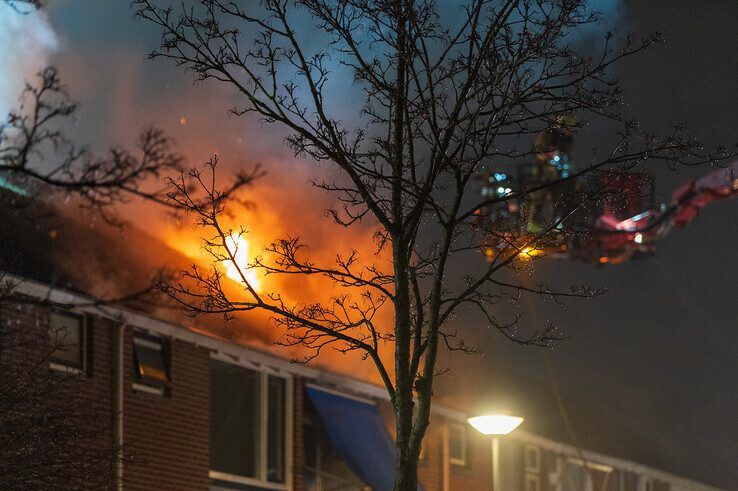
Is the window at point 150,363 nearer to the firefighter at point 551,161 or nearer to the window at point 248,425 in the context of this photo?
the window at point 248,425

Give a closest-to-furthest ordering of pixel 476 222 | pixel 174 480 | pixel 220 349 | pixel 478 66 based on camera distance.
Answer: pixel 478 66 → pixel 476 222 → pixel 174 480 → pixel 220 349

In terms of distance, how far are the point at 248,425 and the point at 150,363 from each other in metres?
2.85

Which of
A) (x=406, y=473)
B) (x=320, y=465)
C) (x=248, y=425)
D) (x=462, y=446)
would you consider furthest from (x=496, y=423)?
(x=462, y=446)

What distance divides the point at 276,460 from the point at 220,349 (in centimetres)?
248

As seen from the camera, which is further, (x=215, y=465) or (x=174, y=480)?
(x=215, y=465)

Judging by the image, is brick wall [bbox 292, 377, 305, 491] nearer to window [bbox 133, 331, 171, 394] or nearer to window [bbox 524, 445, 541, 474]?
window [bbox 133, 331, 171, 394]

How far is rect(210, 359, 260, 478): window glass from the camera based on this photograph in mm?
18547

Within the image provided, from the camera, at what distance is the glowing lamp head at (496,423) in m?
15.9

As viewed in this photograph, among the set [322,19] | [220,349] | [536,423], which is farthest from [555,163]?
[536,423]

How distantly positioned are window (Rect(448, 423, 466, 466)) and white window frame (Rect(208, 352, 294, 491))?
20.1 ft

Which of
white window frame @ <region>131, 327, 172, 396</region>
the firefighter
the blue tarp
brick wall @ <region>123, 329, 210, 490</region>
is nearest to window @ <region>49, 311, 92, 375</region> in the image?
brick wall @ <region>123, 329, 210, 490</region>

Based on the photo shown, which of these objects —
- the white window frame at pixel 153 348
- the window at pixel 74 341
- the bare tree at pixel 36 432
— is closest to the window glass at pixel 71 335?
the window at pixel 74 341

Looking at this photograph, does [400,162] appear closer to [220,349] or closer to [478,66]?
[478,66]

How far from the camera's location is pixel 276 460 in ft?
63.9
